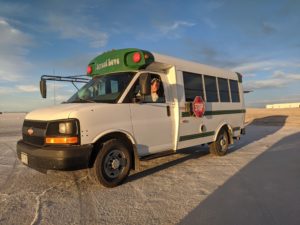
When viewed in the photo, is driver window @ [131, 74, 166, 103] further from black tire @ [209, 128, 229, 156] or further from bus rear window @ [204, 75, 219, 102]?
black tire @ [209, 128, 229, 156]

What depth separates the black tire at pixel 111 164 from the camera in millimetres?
5723

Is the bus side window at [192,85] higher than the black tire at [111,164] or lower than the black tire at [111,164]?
higher

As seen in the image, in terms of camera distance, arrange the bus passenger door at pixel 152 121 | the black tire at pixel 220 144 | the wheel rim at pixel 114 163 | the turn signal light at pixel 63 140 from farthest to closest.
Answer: the black tire at pixel 220 144 → the bus passenger door at pixel 152 121 → the wheel rim at pixel 114 163 → the turn signal light at pixel 63 140

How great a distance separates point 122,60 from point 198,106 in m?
2.53

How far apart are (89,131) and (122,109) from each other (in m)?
0.90

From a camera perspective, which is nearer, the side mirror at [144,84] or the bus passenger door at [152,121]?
the side mirror at [144,84]

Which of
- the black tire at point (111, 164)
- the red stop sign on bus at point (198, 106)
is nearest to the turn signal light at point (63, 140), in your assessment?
the black tire at point (111, 164)

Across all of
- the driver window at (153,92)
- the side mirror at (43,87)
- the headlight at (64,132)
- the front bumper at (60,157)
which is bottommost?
the front bumper at (60,157)

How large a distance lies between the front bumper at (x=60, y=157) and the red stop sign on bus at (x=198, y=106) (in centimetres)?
347

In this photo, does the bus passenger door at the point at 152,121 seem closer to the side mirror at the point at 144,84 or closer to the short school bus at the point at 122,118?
the short school bus at the point at 122,118

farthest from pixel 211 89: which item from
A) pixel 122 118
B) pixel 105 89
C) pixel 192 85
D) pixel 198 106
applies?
pixel 122 118

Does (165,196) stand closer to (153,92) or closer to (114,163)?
(114,163)

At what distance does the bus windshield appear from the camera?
20.9 feet

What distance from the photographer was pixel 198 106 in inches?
323
